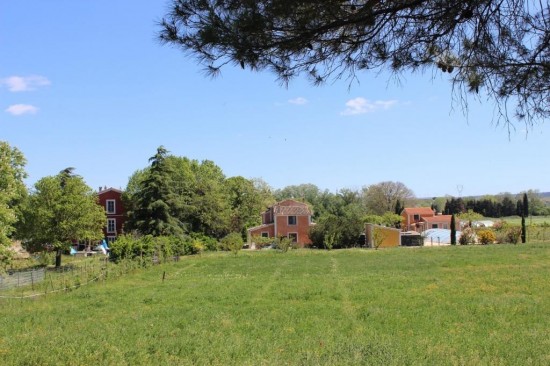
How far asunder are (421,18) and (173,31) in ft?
8.45

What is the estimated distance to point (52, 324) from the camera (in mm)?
11484

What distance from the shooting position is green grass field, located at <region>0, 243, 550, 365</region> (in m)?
7.51

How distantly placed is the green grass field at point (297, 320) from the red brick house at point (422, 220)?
163 feet

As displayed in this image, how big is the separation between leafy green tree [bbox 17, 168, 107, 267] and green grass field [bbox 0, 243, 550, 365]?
13.8 m

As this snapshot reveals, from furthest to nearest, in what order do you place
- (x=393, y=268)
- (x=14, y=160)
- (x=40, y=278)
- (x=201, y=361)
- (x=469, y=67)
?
(x=393, y=268) → (x=14, y=160) → (x=40, y=278) → (x=201, y=361) → (x=469, y=67)

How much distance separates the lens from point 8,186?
20.8 metres

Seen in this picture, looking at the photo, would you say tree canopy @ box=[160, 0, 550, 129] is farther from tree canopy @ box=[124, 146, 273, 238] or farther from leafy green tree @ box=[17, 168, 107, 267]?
tree canopy @ box=[124, 146, 273, 238]

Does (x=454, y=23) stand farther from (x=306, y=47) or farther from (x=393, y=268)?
(x=393, y=268)

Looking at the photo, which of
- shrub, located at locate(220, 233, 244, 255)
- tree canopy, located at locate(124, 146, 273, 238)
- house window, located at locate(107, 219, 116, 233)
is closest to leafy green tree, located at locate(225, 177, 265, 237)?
tree canopy, located at locate(124, 146, 273, 238)

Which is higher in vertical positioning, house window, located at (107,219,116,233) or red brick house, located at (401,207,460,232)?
house window, located at (107,219,116,233)

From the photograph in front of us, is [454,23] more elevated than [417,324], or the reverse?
[454,23]

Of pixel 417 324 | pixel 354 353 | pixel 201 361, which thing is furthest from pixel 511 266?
pixel 201 361

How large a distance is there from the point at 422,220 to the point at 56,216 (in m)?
54.8

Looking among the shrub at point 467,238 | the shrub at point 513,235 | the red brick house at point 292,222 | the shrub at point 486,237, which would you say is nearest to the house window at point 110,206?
the red brick house at point 292,222
